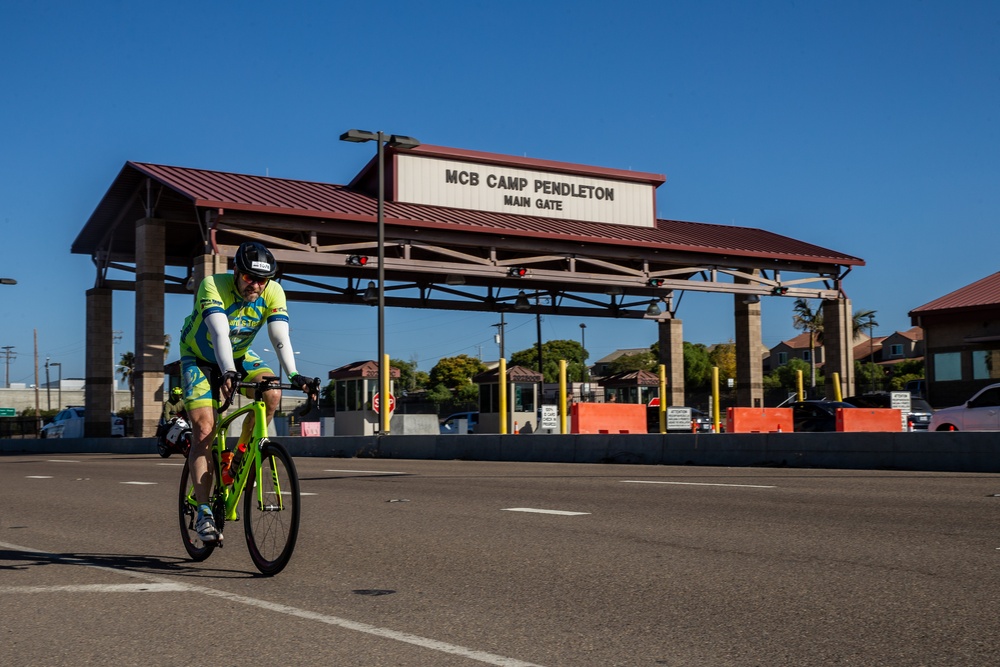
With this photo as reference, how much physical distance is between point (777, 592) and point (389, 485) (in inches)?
348

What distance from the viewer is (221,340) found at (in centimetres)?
633

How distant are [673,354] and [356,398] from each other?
49.6 feet

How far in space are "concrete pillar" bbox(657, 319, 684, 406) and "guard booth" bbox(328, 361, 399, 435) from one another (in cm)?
1384

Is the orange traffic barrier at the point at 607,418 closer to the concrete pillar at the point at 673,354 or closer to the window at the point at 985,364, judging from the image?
the concrete pillar at the point at 673,354

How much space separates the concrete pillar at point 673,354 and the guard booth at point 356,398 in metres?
13.8

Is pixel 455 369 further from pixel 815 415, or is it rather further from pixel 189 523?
pixel 189 523

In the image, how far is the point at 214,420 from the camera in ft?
21.9

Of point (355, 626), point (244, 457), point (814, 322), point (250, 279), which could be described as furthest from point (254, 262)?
point (814, 322)

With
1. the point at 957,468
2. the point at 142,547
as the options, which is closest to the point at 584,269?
the point at 957,468

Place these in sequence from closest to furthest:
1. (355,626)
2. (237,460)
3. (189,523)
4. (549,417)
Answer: (355,626) < (237,460) < (189,523) < (549,417)

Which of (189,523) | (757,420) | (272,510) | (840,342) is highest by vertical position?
(840,342)

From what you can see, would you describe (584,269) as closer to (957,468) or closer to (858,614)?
(957,468)

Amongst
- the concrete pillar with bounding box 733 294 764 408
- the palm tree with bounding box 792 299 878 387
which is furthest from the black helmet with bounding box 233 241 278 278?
the palm tree with bounding box 792 299 878 387

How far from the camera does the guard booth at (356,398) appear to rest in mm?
37625
